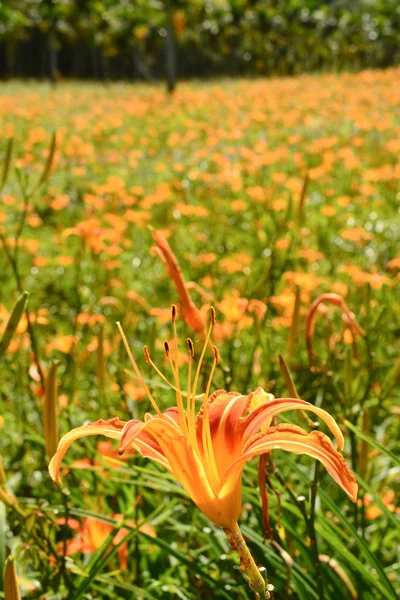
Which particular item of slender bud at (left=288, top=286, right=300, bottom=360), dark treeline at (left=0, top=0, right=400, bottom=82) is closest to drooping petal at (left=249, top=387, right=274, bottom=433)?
slender bud at (left=288, top=286, right=300, bottom=360)

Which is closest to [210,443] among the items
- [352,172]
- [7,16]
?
[352,172]

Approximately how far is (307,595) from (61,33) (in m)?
36.5

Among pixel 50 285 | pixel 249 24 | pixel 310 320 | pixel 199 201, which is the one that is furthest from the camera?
pixel 249 24

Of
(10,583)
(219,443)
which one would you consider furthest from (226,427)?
(10,583)

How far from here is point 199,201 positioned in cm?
454

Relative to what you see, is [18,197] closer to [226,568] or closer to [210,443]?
[226,568]

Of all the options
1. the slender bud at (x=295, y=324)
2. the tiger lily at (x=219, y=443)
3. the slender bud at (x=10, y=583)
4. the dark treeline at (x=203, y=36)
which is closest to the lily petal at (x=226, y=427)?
the tiger lily at (x=219, y=443)

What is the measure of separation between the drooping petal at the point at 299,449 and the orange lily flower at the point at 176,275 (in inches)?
14.6

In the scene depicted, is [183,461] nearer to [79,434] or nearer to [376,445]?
[79,434]

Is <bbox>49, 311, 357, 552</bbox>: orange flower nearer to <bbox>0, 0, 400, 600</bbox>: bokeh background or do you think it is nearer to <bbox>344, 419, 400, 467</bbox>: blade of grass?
<bbox>0, 0, 400, 600</bbox>: bokeh background

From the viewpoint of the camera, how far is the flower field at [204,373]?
27.2 inches

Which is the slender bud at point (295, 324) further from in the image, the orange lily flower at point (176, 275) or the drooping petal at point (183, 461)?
Answer: the drooping petal at point (183, 461)

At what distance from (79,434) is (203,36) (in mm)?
36643

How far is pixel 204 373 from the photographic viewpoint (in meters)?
1.31
